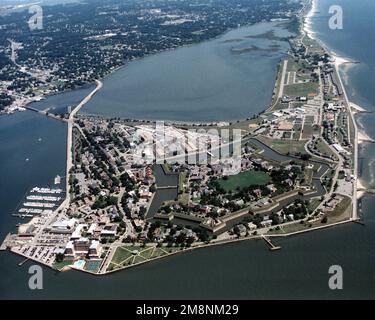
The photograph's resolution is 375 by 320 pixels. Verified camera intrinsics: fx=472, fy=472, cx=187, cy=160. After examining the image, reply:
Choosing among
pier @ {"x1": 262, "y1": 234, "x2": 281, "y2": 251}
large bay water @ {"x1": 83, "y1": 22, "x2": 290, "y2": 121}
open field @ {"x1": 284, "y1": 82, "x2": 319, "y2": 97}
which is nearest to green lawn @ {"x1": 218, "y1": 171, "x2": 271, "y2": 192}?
pier @ {"x1": 262, "y1": 234, "x2": 281, "y2": 251}

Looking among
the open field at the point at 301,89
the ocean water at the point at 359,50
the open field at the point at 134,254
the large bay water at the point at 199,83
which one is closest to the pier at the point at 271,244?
the open field at the point at 134,254

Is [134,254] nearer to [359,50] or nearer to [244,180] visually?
[244,180]

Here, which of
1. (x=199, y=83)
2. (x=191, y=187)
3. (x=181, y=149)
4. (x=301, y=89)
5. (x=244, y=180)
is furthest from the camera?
(x=199, y=83)

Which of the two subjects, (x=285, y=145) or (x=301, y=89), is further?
(x=301, y=89)

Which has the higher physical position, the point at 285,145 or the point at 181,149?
the point at 285,145

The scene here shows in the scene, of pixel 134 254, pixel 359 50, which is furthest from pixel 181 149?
pixel 359 50

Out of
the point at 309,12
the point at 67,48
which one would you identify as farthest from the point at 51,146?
the point at 309,12
